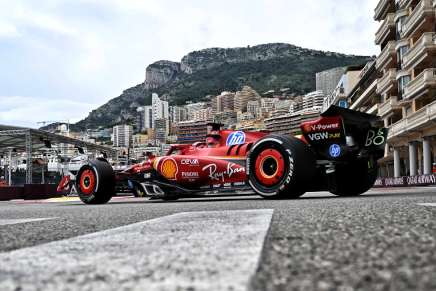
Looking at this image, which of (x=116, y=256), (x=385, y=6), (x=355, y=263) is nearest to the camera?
(x=355, y=263)

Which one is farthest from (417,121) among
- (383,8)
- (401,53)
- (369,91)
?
(369,91)

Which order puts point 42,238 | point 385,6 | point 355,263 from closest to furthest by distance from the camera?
point 355,263 → point 42,238 → point 385,6

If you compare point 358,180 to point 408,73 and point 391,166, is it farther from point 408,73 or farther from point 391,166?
point 391,166

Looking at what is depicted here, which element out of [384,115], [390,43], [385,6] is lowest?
[384,115]

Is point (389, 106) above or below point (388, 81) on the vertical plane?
below

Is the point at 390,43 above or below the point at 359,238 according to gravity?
above

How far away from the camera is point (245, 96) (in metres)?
193

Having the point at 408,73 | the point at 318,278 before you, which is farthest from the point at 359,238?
the point at 408,73

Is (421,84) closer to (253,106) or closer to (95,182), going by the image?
(95,182)

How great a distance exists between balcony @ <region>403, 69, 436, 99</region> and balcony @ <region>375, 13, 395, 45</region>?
347 inches

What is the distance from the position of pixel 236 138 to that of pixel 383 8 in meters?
40.4

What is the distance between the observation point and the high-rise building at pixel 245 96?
623 feet

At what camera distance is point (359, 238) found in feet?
7.21

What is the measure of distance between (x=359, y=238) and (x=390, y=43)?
1708 inches
